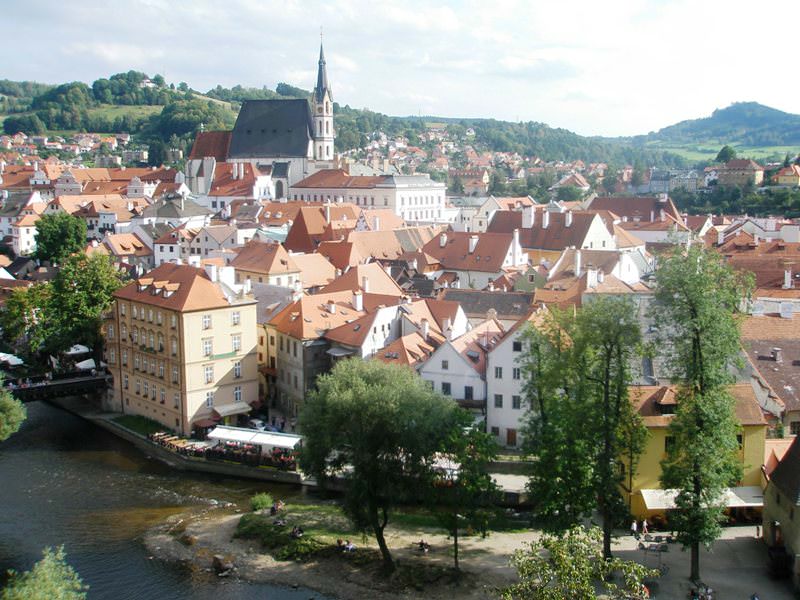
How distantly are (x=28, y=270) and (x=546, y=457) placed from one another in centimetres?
6480

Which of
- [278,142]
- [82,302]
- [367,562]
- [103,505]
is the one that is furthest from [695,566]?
[278,142]

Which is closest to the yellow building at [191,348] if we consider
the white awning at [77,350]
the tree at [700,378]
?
the white awning at [77,350]

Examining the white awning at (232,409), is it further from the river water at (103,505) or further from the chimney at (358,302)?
the chimney at (358,302)

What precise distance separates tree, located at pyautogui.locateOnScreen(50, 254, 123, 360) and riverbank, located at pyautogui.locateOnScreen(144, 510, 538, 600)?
71.5 feet

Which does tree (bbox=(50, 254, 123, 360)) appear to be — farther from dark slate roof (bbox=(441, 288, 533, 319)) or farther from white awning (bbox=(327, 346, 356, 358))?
dark slate roof (bbox=(441, 288, 533, 319))

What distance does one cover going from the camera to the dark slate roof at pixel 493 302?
50.1 metres

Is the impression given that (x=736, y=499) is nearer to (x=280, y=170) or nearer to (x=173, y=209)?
(x=173, y=209)

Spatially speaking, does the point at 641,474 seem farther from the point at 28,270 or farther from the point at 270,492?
the point at 28,270

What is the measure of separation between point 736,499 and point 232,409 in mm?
23895

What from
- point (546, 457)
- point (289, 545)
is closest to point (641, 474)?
point (546, 457)

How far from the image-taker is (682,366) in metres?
27.1

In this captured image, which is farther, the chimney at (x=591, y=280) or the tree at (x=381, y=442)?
the chimney at (x=591, y=280)

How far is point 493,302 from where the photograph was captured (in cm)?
5097

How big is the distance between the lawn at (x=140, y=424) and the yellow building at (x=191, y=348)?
308 millimetres
